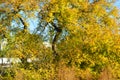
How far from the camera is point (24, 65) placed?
18531 mm

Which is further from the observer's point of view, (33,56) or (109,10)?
(109,10)

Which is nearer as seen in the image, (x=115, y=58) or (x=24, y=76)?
(x=24, y=76)

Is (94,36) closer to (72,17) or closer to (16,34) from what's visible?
(72,17)

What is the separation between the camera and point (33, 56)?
1844 cm

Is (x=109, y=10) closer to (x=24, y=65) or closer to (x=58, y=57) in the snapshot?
(x=58, y=57)

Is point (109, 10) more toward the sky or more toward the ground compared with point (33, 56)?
more toward the sky

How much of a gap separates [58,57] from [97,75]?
202 centimetres

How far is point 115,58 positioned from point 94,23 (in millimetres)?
2038

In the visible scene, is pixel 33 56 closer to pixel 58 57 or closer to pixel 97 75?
pixel 58 57

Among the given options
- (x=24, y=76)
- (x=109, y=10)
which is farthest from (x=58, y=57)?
(x=109, y=10)

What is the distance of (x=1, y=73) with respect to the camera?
18.4 meters

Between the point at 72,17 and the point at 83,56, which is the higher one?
the point at 72,17

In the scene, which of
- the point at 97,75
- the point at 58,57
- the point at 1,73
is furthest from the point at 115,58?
the point at 1,73

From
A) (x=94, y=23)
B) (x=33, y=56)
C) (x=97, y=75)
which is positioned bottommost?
(x=97, y=75)
